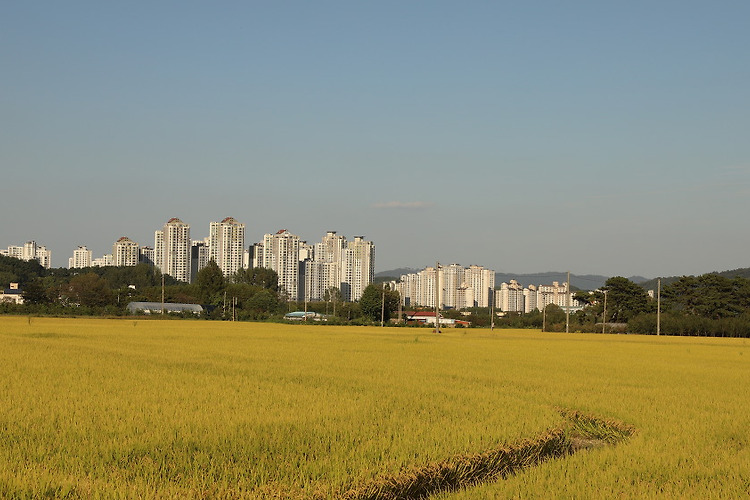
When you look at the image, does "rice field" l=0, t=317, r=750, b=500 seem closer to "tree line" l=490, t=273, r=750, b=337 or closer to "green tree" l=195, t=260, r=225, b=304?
"tree line" l=490, t=273, r=750, b=337

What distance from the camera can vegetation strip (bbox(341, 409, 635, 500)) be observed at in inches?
256

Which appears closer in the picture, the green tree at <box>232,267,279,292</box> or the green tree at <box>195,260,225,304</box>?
the green tree at <box>195,260,225,304</box>

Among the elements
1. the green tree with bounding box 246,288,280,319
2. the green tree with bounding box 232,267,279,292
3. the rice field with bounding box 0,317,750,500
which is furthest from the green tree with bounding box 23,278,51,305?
the rice field with bounding box 0,317,750,500

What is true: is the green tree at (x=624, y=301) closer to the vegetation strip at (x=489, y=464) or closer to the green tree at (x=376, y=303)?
the green tree at (x=376, y=303)

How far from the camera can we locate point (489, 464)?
7.81 m

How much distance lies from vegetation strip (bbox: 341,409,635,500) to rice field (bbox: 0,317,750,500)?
0.12 meters

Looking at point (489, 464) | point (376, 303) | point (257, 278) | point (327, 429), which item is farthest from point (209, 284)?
point (489, 464)

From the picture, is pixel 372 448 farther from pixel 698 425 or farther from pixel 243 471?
pixel 698 425

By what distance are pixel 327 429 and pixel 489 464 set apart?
205 centimetres

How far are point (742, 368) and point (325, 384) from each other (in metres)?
15.6

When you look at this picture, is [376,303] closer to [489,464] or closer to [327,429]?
[327,429]

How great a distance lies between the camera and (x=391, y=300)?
95562 mm

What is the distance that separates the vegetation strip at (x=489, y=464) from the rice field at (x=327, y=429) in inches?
4.7

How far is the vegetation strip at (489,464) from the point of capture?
650 cm
